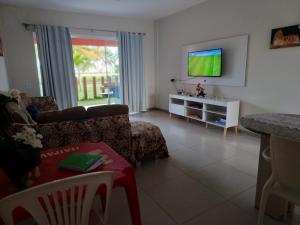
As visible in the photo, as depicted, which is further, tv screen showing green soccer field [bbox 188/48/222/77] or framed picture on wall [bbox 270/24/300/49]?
tv screen showing green soccer field [bbox 188/48/222/77]

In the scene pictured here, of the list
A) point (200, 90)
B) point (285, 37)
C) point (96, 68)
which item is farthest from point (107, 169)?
point (96, 68)

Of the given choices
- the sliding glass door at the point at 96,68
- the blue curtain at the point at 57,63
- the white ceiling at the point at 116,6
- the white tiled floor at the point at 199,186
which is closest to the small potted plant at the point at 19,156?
the white tiled floor at the point at 199,186

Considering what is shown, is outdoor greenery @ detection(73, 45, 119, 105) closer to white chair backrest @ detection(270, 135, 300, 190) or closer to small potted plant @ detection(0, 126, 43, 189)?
small potted plant @ detection(0, 126, 43, 189)

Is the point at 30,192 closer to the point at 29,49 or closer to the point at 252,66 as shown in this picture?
the point at 252,66

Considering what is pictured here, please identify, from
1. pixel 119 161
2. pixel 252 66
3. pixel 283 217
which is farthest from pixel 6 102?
pixel 252 66

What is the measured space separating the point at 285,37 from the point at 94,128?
3.10m

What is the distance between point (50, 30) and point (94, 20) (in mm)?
1092

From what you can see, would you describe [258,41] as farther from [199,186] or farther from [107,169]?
[107,169]

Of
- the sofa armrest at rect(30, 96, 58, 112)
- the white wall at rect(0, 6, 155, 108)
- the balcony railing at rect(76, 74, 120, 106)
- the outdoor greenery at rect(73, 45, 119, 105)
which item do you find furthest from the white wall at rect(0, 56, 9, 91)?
the balcony railing at rect(76, 74, 120, 106)

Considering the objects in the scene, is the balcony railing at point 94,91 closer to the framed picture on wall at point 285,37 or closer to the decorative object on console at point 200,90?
the decorative object on console at point 200,90

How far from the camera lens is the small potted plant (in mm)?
927

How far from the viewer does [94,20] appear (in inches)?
198

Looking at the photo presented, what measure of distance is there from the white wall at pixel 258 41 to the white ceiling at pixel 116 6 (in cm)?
46

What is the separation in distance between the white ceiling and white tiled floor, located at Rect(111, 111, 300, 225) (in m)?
2.94
